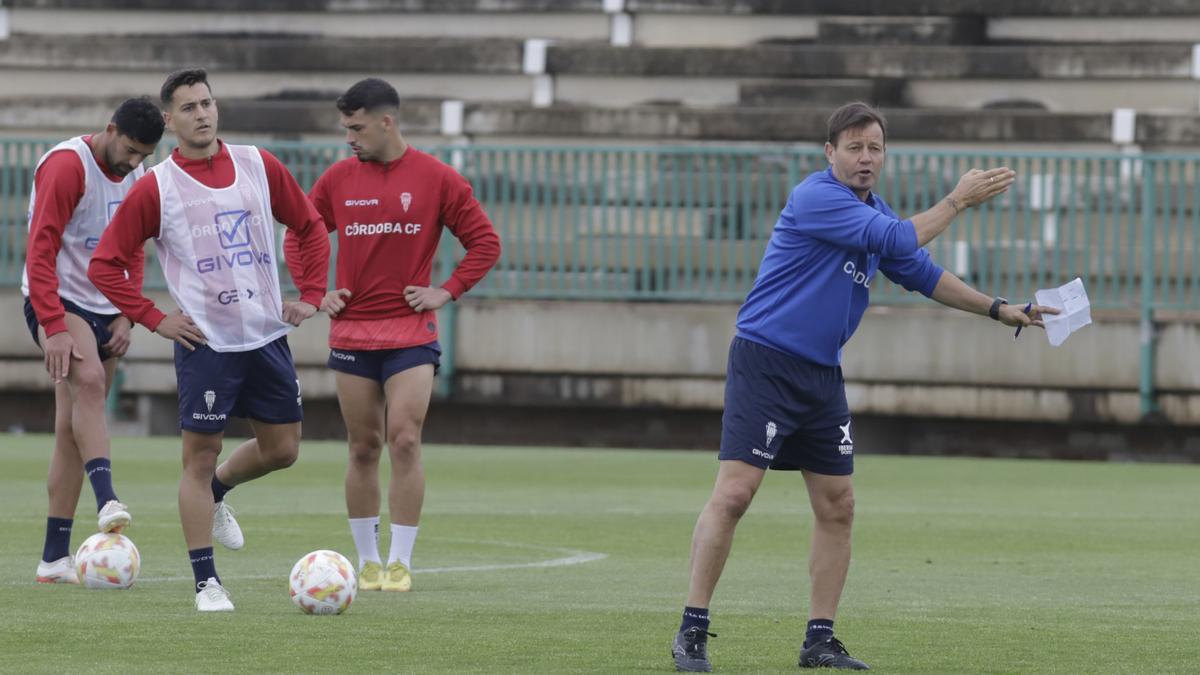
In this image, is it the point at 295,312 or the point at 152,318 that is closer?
the point at 152,318

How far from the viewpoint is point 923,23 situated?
26.7 meters

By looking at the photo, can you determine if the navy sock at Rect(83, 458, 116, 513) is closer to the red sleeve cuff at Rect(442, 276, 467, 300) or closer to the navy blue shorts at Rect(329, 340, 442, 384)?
the navy blue shorts at Rect(329, 340, 442, 384)

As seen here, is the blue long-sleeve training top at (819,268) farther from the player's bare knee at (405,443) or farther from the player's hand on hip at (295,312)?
the player's bare knee at (405,443)

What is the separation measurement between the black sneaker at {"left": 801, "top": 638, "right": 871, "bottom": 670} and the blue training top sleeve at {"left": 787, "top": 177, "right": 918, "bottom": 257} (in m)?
1.34

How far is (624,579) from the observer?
11.1 metres

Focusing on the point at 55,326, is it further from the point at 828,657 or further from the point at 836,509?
the point at 828,657

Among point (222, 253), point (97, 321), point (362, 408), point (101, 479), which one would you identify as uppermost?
point (222, 253)

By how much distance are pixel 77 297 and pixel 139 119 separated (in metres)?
0.95

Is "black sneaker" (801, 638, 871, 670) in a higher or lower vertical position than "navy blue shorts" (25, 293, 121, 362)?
lower

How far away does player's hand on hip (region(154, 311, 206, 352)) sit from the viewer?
371 inches

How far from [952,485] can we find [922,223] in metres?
10.2

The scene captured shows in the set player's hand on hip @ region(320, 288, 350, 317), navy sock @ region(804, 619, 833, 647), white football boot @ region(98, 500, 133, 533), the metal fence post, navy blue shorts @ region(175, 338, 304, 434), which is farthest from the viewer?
the metal fence post

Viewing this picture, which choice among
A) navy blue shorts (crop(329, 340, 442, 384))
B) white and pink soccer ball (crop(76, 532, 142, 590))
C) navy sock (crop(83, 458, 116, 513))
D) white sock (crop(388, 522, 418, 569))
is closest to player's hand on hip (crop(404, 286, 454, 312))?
navy blue shorts (crop(329, 340, 442, 384))

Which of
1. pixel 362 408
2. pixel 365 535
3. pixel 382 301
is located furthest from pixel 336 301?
pixel 365 535
